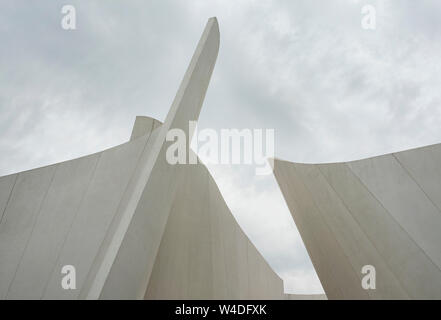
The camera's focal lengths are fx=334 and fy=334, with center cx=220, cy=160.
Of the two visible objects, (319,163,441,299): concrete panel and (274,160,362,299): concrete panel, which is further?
(274,160,362,299): concrete panel

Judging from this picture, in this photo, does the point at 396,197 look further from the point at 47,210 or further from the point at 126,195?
the point at 47,210

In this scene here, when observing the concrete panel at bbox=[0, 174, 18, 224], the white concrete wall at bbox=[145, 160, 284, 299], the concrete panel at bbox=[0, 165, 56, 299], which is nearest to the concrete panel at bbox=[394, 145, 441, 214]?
the white concrete wall at bbox=[145, 160, 284, 299]

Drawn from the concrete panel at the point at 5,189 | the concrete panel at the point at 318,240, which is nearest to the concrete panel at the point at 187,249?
the concrete panel at the point at 318,240

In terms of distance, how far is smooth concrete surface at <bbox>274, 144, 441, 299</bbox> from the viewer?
8516 mm

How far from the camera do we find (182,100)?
22.7ft

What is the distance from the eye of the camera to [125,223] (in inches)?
201

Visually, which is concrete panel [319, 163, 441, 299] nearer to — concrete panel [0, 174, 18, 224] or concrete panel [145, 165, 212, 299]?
concrete panel [145, 165, 212, 299]

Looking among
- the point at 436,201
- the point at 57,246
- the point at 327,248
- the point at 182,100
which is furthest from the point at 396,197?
the point at 57,246

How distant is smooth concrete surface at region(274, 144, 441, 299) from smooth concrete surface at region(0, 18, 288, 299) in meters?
3.60

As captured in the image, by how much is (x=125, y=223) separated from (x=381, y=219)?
7410 millimetres

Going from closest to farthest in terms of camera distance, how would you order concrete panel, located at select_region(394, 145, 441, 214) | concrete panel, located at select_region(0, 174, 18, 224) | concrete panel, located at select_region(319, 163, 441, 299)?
concrete panel, located at select_region(319, 163, 441, 299), concrete panel, located at select_region(0, 174, 18, 224), concrete panel, located at select_region(394, 145, 441, 214)

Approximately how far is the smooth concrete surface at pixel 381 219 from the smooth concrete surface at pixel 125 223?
A: 3.60m

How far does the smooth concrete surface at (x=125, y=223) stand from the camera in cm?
536
